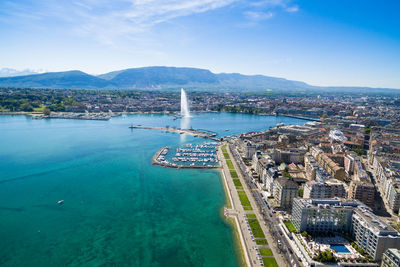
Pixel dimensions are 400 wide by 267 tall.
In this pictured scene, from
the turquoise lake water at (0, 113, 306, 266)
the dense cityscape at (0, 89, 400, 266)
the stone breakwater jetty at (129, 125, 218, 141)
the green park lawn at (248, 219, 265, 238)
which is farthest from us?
the stone breakwater jetty at (129, 125, 218, 141)

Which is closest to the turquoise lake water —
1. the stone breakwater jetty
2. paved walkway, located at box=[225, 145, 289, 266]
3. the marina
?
the marina

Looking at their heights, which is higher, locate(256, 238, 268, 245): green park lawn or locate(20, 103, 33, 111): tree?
locate(20, 103, 33, 111): tree

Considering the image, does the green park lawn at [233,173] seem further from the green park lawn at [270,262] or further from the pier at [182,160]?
the green park lawn at [270,262]

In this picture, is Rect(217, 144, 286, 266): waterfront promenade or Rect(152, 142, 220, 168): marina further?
Rect(152, 142, 220, 168): marina

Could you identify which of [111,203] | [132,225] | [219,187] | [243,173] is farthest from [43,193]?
[243,173]

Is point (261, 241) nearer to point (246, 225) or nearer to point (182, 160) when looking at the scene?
point (246, 225)

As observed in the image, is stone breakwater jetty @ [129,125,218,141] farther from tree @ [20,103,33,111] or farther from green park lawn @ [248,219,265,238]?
tree @ [20,103,33,111]

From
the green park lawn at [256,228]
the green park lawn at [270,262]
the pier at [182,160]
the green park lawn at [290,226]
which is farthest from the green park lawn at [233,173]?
the green park lawn at [270,262]
